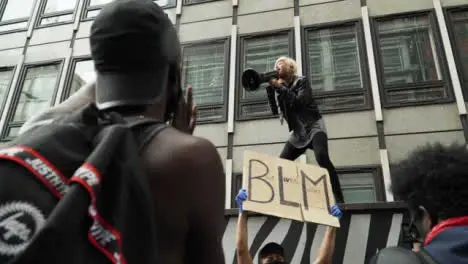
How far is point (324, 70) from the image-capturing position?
9.82 metres

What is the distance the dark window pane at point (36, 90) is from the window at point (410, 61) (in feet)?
27.1

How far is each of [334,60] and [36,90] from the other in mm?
7835

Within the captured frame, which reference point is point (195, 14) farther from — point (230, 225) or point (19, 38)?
point (230, 225)

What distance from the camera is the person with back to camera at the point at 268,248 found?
3615mm

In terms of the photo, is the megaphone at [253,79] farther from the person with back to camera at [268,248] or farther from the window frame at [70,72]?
the window frame at [70,72]

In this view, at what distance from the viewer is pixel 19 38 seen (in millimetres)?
12664

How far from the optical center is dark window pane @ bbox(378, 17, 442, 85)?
9.20 meters

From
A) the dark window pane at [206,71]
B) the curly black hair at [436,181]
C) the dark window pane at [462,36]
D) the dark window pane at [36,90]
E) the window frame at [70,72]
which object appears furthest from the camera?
the dark window pane at [36,90]

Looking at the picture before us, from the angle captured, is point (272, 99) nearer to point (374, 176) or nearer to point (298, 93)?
point (298, 93)

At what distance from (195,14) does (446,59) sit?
6020 millimetres

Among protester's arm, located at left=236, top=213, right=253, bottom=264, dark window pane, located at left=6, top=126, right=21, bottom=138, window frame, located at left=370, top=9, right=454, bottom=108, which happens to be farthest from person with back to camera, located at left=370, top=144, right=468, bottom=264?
dark window pane, located at left=6, top=126, right=21, bottom=138

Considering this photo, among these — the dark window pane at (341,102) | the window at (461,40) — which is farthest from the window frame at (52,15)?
the window at (461,40)

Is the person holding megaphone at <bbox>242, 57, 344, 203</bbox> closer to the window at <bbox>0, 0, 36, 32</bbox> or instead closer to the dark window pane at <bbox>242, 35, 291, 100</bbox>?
the dark window pane at <bbox>242, 35, 291, 100</bbox>

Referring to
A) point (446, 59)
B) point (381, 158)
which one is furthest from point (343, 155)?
point (446, 59)
